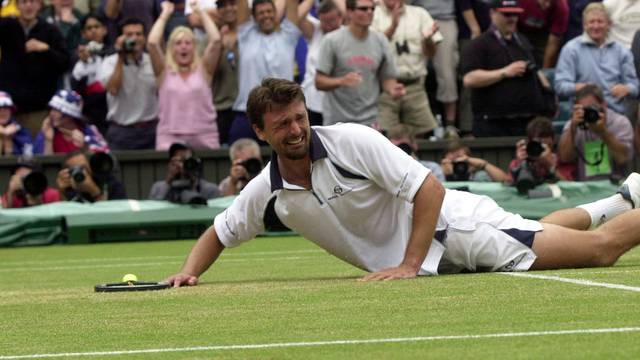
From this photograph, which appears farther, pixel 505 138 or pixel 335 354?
pixel 505 138

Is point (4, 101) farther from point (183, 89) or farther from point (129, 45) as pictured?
point (183, 89)

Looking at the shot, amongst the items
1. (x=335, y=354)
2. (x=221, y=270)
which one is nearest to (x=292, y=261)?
(x=221, y=270)

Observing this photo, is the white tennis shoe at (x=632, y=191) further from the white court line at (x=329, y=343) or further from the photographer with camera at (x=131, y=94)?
the photographer with camera at (x=131, y=94)

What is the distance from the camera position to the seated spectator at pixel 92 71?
18.9 meters

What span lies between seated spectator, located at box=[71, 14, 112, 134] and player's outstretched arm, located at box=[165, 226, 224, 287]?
379 inches

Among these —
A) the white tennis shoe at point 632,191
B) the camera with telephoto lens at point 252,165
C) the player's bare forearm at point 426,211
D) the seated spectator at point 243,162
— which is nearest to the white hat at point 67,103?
the seated spectator at point 243,162

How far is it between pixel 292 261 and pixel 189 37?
5837 mm

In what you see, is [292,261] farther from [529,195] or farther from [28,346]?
[28,346]

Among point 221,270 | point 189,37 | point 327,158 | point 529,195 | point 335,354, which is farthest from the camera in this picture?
point 189,37

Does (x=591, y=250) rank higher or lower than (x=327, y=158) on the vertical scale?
lower

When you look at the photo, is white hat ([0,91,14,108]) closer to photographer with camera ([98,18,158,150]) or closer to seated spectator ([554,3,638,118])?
photographer with camera ([98,18,158,150])

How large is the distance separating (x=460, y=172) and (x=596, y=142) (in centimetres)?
156

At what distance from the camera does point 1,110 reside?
1808cm

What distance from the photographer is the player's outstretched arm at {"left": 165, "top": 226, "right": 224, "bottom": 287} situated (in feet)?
30.6
